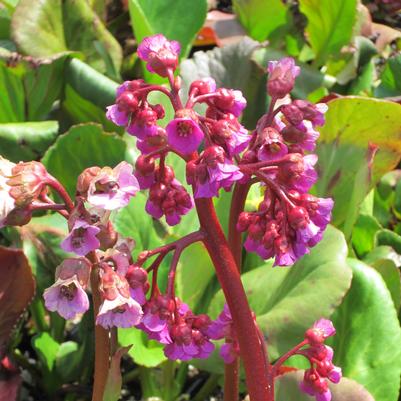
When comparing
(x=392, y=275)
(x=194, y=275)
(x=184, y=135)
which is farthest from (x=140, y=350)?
(x=184, y=135)

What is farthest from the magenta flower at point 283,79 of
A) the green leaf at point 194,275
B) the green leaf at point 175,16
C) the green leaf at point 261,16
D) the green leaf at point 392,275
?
the green leaf at point 261,16

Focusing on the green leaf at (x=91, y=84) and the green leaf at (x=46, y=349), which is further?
the green leaf at (x=91, y=84)

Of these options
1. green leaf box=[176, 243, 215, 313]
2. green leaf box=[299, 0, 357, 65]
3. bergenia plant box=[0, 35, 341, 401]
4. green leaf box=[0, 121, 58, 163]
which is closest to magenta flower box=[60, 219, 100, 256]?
bergenia plant box=[0, 35, 341, 401]

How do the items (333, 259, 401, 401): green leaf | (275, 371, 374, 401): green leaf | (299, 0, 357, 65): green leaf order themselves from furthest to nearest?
(299, 0, 357, 65): green leaf, (333, 259, 401, 401): green leaf, (275, 371, 374, 401): green leaf

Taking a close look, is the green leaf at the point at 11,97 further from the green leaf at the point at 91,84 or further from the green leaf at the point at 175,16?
the green leaf at the point at 175,16

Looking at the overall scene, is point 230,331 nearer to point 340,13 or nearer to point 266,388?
point 266,388

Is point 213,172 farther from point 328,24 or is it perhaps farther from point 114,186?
point 328,24

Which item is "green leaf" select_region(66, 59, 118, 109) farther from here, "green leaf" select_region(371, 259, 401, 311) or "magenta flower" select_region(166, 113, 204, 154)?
"magenta flower" select_region(166, 113, 204, 154)
